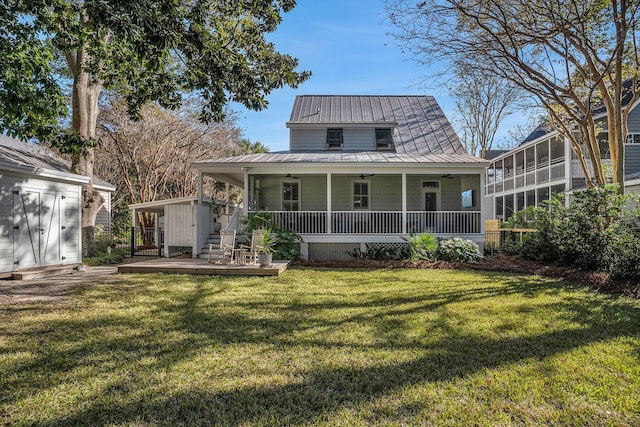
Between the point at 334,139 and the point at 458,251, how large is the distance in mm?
7598

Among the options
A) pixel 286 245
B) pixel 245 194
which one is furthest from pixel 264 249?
pixel 245 194

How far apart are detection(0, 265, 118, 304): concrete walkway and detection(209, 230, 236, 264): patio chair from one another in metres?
2.63

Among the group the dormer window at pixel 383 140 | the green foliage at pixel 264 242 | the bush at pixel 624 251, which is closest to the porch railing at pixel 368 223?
the green foliage at pixel 264 242

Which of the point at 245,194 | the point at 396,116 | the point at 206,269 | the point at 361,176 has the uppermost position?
the point at 396,116

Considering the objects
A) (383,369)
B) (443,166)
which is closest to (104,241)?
(443,166)

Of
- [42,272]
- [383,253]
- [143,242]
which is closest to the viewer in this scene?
[42,272]

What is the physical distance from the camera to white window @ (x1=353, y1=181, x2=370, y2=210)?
14750 mm

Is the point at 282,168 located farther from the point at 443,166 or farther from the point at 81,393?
the point at 81,393

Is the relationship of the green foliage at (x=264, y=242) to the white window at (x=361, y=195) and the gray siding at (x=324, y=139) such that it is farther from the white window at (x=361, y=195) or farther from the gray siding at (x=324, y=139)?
the gray siding at (x=324, y=139)

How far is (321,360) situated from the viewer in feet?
12.4

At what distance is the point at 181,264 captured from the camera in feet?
32.7

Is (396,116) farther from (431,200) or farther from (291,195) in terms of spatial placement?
(291,195)

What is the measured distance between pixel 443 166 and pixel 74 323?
10.8 metres

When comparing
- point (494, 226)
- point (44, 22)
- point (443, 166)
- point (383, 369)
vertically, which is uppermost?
point (44, 22)
